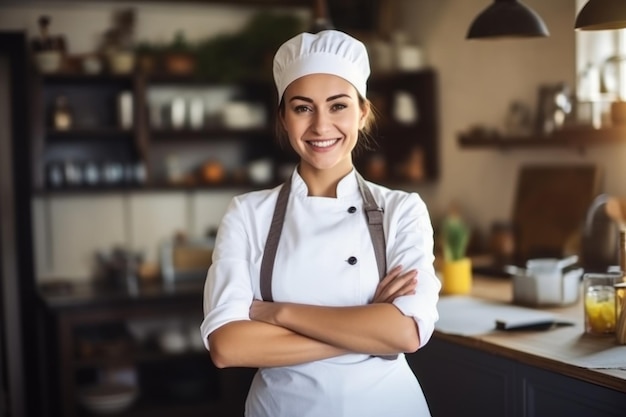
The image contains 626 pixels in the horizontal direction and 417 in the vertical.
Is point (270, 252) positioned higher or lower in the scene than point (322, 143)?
lower

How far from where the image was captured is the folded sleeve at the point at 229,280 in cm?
200

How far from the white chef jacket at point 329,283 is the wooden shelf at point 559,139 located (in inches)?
76.5

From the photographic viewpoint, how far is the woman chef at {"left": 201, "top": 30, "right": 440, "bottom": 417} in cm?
198

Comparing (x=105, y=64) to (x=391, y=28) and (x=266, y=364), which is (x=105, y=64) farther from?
(x=266, y=364)

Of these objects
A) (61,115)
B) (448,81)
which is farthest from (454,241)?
(61,115)

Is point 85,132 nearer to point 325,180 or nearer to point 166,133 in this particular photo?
point 166,133

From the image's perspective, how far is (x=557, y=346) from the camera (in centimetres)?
258

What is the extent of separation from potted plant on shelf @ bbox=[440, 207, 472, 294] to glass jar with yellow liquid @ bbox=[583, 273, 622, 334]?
860mm

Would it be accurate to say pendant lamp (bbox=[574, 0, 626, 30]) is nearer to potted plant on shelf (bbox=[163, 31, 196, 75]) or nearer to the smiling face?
the smiling face

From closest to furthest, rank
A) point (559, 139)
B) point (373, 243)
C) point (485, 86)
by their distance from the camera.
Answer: point (373, 243)
point (559, 139)
point (485, 86)

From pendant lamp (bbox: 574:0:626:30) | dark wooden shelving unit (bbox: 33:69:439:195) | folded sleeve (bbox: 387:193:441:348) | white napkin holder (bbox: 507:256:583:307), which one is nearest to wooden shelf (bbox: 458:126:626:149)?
dark wooden shelving unit (bbox: 33:69:439:195)

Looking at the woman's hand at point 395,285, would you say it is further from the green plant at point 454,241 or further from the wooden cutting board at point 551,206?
the wooden cutting board at point 551,206

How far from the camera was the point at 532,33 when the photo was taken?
3125 millimetres

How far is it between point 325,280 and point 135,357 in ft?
9.95
